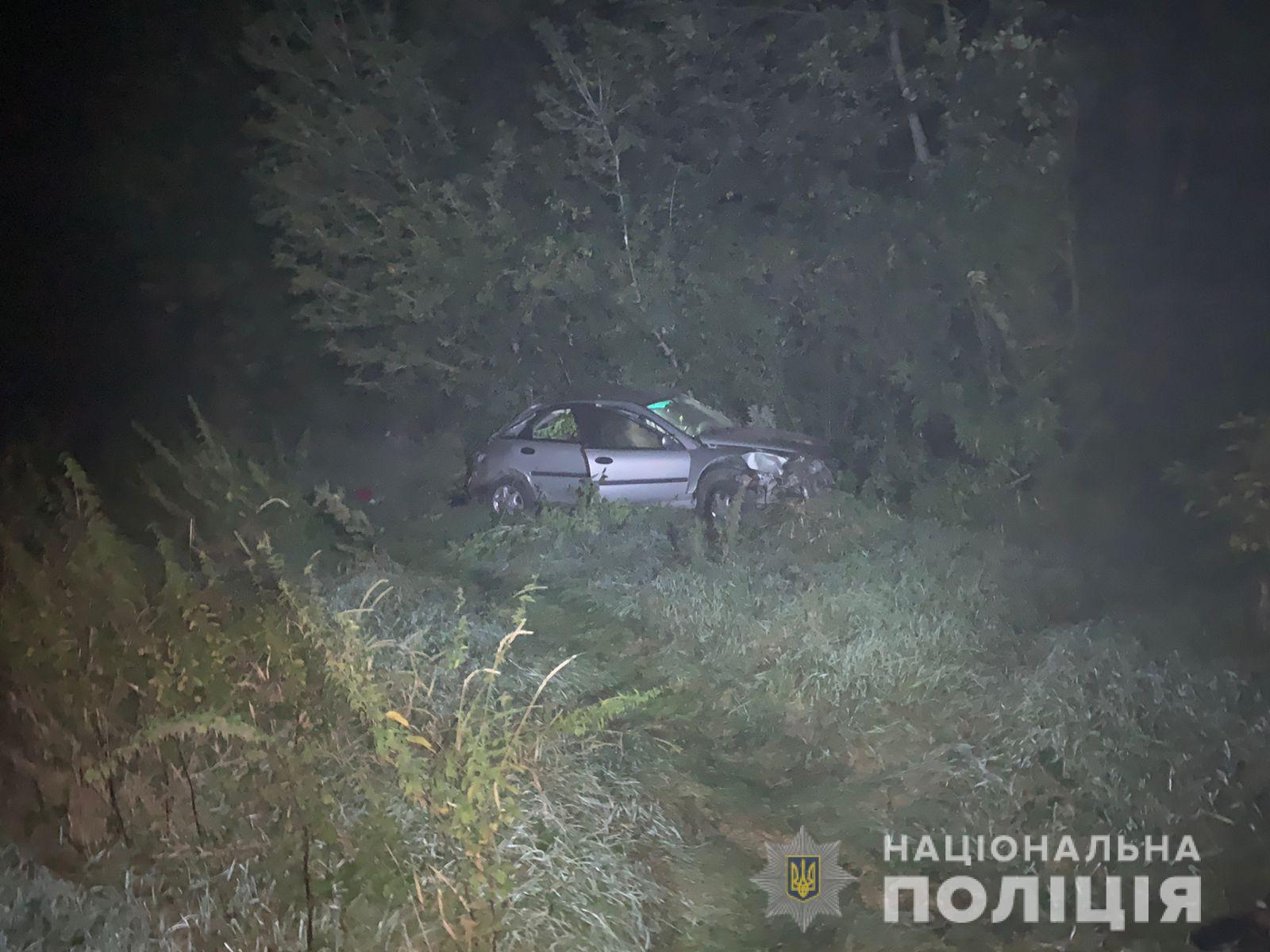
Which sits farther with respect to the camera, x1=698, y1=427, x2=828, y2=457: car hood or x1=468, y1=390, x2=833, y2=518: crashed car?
x1=698, y1=427, x2=828, y2=457: car hood

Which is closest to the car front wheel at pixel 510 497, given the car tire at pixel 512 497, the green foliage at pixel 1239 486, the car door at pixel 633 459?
the car tire at pixel 512 497

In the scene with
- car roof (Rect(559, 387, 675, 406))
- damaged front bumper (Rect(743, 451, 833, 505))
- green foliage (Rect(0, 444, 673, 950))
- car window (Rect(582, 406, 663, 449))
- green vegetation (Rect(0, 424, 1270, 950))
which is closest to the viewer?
green foliage (Rect(0, 444, 673, 950))

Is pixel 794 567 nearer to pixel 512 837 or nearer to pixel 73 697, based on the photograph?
pixel 512 837

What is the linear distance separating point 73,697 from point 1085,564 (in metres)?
5.43

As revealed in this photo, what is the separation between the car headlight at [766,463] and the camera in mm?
8672

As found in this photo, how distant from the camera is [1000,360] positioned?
8391 mm

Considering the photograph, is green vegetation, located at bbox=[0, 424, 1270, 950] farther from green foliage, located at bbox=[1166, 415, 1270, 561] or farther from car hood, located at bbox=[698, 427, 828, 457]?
car hood, located at bbox=[698, 427, 828, 457]

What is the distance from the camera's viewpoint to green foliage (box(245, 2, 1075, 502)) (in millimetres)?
8703

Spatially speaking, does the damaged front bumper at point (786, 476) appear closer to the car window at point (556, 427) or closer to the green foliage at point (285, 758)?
the car window at point (556, 427)

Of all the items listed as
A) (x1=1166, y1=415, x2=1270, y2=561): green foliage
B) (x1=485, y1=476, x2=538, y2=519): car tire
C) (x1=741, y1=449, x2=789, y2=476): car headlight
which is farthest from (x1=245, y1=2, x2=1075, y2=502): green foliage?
(x1=1166, y1=415, x2=1270, y2=561): green foliage

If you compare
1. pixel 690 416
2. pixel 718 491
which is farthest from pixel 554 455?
pixel 718 491

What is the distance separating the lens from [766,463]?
876 centimetres

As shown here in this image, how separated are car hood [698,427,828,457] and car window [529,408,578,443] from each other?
1.32 meters

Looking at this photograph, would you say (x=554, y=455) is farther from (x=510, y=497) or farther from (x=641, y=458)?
(x=641, y=458)
